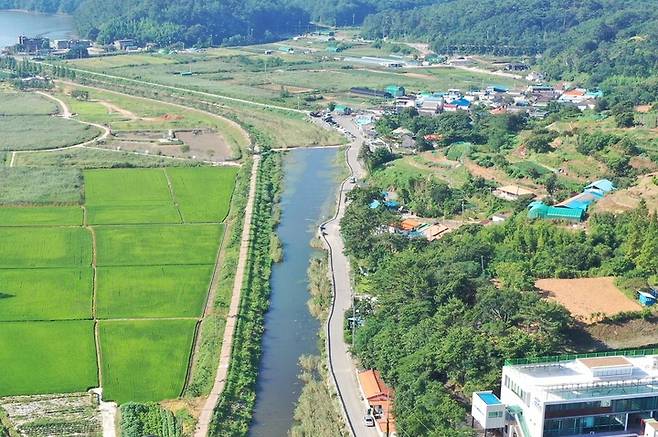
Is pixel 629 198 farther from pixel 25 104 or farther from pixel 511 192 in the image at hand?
pixel 25 104

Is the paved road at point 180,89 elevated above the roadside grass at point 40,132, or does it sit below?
above

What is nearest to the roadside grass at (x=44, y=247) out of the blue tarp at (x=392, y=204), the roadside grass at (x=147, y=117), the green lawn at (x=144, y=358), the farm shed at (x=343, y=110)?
the green lawn at (x=144, y=358)

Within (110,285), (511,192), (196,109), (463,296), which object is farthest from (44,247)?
(196,109)

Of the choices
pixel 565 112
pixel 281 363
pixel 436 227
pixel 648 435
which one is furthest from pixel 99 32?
pixel 648 435

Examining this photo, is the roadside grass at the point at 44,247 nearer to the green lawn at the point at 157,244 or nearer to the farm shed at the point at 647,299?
the green lawn at the point at 157,244

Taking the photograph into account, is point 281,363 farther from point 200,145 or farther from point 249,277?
point 200,145
